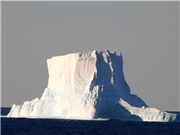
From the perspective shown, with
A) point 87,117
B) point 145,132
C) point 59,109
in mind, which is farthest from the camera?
point 59,109

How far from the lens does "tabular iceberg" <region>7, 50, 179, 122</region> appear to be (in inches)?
1784

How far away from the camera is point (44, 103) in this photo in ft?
159

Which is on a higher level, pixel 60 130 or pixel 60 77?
pixel 60 77

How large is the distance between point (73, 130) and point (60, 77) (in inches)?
303

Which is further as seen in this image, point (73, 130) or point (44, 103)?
point (44, 103)

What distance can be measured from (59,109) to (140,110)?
6.63 m

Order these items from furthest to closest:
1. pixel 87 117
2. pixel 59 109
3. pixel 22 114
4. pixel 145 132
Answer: pixel 22 114 → pixel 59 109 → pixel 87 117 → pixel 145 132

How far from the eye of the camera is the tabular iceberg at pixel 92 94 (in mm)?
45312

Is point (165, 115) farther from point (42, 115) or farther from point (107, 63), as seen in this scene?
point (42, 115)

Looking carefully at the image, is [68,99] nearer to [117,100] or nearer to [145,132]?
[117,100]

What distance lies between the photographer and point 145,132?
40.9 metres

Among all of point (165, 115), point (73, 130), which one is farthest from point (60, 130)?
point (165, 115)

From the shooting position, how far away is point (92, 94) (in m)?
45.1

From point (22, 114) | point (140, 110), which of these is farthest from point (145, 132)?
point (22, 114)
